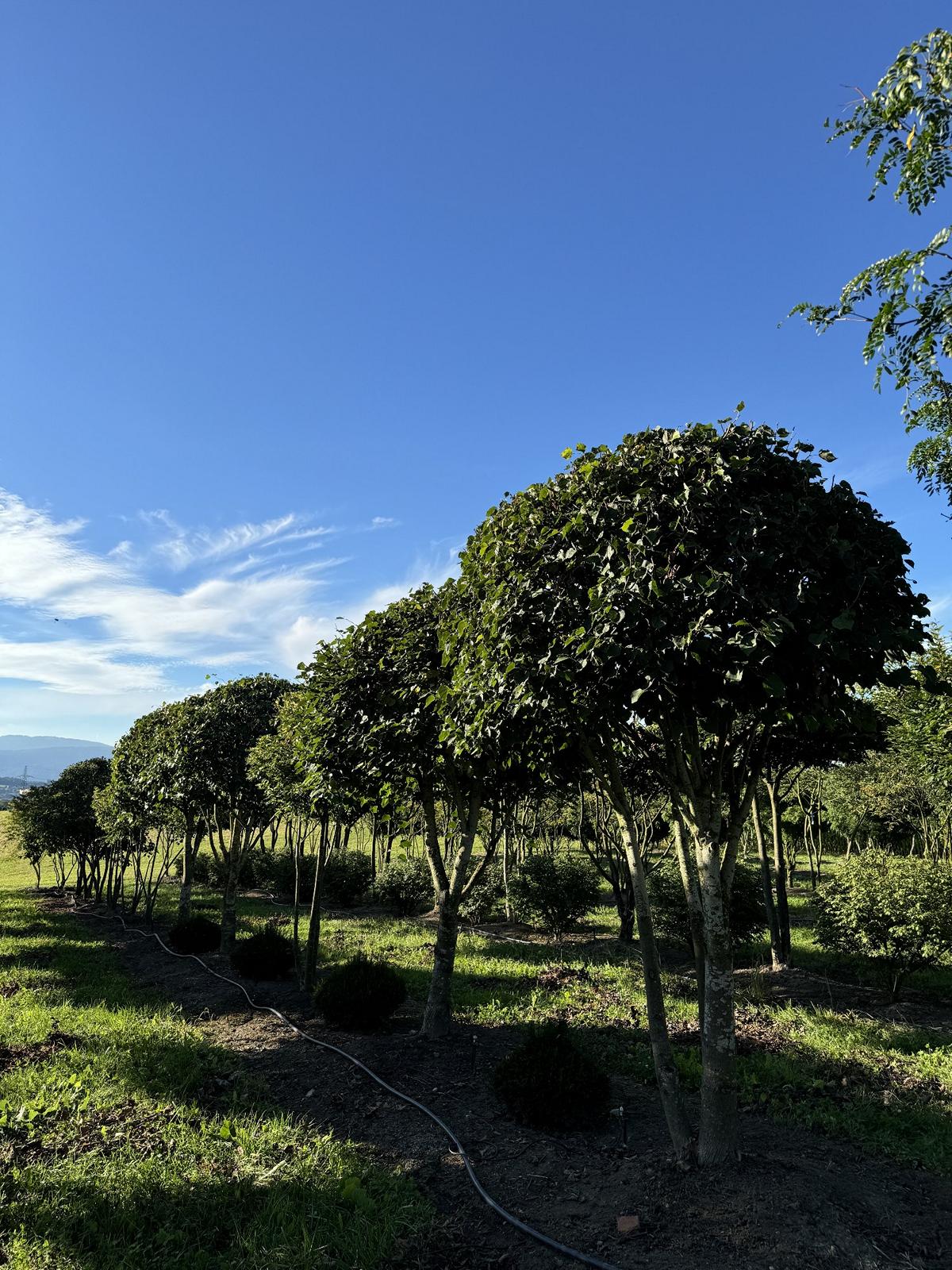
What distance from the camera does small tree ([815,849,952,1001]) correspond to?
39.9ft

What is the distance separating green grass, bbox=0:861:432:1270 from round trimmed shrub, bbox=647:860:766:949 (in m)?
11.7

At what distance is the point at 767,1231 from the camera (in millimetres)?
4695

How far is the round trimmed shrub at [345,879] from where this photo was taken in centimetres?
2755

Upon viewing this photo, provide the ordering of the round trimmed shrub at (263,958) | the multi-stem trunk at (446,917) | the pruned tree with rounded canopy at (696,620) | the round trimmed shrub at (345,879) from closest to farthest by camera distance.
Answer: the pruned tree with rounded canopy at (696,620) → the multi-stem trunk at (446,917) → the round trimmed shrub at (263,958) → the round trimmed shrub at (345,879)

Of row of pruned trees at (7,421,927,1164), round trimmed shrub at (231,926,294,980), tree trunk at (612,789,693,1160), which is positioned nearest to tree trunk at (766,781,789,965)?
row of pruned trees at (7,421,927,1164)

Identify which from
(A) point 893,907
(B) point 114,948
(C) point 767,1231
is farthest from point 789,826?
→ (C) point 767,1231

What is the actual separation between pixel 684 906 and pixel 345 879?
16.0 meters

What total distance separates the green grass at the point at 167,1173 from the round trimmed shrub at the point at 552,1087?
1.73 meters

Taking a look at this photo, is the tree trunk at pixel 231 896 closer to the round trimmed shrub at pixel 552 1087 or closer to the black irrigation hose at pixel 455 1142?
the black irrigation hose at pixel 455 1142

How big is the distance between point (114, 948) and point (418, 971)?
1090 cm

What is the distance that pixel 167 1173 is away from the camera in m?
5.27

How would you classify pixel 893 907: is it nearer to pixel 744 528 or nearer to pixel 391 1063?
pixel 391 1063

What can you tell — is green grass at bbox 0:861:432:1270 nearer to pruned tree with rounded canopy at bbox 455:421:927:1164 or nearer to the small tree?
pruned tree with rounded canopy at bbox 455:421:927:1164

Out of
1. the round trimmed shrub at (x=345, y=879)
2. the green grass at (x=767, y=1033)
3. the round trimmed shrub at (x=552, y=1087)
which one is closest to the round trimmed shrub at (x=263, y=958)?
the green grass at (x=767, y=1033)
